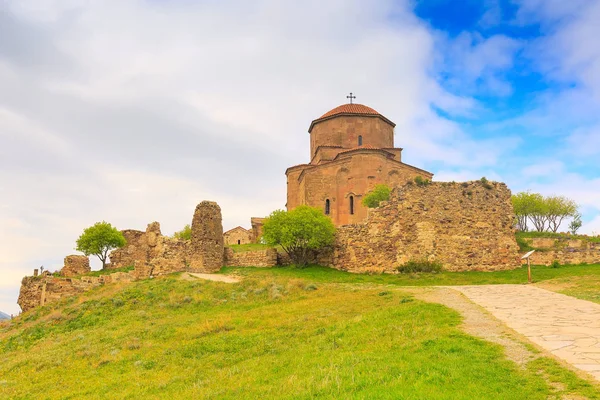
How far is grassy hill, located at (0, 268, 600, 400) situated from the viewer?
5684 millimetres

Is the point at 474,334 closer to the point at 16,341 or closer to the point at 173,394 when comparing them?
the point at 173,394

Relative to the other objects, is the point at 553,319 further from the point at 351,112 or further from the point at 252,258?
the point at 351,112

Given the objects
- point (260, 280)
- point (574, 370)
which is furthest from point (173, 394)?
point (260, 280)

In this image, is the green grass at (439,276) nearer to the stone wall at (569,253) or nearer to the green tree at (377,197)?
the stone wall at (569,253)

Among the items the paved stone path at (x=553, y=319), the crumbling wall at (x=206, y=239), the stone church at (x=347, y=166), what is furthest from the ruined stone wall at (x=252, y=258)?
the paved stone path at (x=553, y=319)

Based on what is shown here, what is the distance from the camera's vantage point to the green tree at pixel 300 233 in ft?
75.6

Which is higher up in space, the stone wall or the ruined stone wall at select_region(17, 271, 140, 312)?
the stone wall

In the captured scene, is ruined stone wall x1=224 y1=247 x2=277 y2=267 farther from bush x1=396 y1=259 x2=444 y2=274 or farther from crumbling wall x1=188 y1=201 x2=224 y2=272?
bush x1=396 y1=259 x2=444 y2=274

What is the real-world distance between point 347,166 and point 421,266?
15202 mm

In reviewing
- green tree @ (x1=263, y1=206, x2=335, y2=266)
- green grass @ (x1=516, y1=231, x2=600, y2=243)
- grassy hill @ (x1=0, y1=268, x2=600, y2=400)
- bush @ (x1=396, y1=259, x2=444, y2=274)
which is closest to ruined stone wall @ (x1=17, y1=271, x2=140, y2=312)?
grassy hill @ (x1=0, y1=268, x2=600, y2=400)

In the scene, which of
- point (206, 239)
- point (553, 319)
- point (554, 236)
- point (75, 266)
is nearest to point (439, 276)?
point (554, 236)

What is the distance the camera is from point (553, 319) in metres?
8.77

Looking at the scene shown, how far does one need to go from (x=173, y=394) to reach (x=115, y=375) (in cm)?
227

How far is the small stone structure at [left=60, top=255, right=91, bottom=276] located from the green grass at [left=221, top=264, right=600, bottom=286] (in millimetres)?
9890
